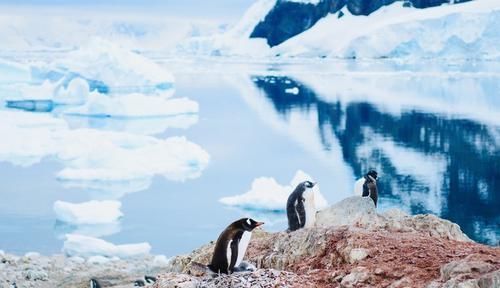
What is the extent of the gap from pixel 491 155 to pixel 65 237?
23.9 ft

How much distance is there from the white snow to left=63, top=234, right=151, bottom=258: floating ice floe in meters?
0.99

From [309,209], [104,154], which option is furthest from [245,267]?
[104,154]

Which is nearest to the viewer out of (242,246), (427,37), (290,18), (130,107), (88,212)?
(242,246)

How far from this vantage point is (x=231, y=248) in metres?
2.98

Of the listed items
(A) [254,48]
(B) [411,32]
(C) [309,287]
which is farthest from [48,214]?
(A) [254,48]

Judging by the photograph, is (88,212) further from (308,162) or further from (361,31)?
(361,31)

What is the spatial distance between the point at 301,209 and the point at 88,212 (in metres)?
5.30

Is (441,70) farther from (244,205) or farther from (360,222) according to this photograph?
(360,222)

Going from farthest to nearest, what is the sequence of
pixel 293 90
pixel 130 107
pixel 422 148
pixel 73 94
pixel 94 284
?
pixel 293 90 < pixel 73 94 < pixel 130 107 < pixel 422 148 < pixel 94 284

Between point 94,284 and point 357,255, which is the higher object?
point 357,255

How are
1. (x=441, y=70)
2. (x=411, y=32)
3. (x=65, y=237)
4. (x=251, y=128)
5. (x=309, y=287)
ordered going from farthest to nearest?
(x=411, y=32) → (x=441, y=70) → (x=251, y=128) → (x=65, y=237) → (x=309, y=287)

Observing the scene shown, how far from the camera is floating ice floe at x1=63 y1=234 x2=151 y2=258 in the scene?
7.88 metres

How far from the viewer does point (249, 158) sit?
555 inches

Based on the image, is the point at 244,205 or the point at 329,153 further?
the point at 329,153
